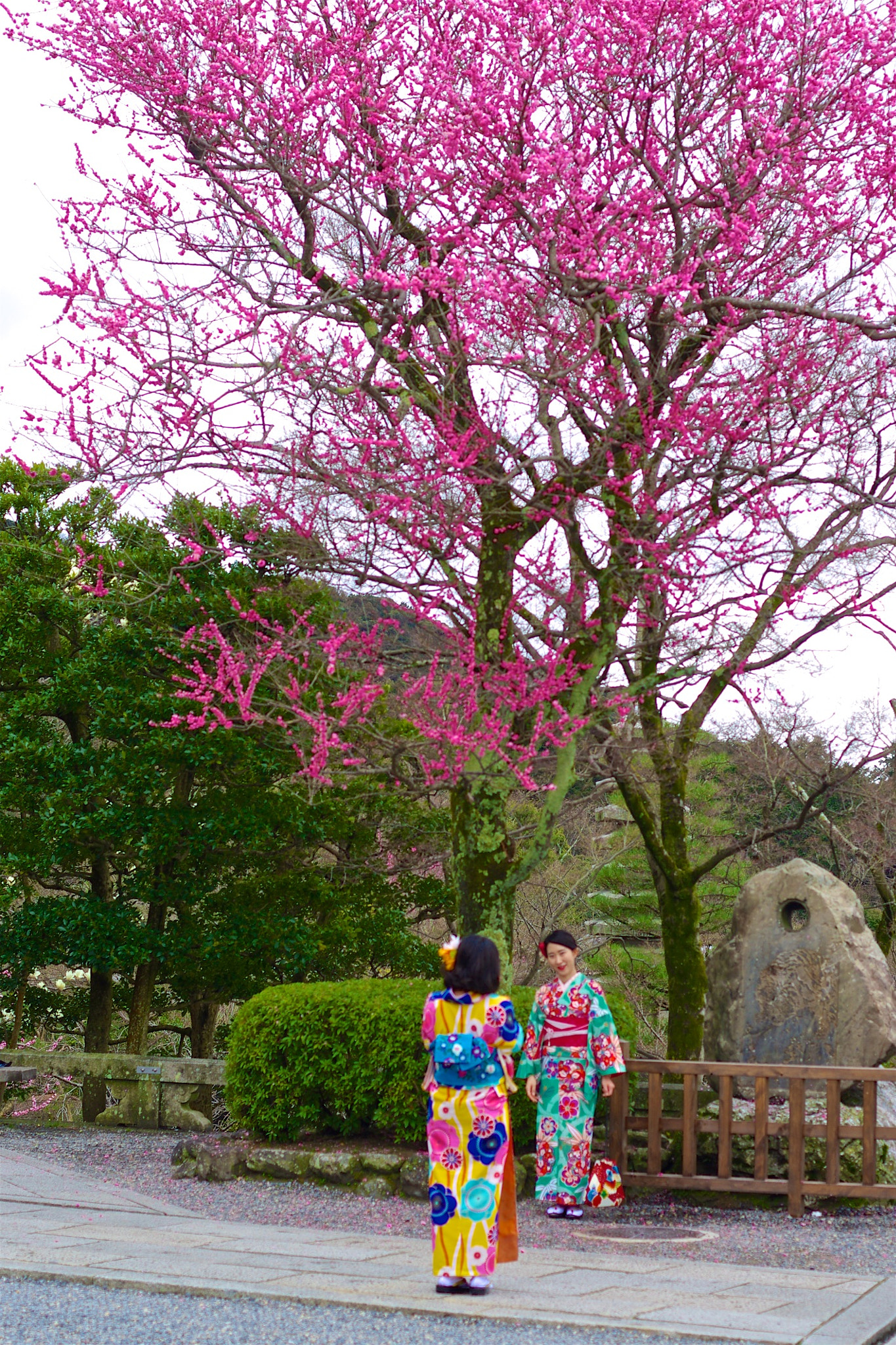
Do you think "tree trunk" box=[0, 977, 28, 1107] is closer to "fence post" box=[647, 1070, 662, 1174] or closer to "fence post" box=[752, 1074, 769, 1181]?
"fence post" box=[647, 1070, 662, 1174]

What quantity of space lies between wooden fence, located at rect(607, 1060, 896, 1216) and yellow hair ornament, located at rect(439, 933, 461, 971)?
252cm

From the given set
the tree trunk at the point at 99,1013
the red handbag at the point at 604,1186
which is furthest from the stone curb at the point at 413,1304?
the tree trunk at the point at 99,1013

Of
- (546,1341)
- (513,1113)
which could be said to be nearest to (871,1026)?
(513,1113)

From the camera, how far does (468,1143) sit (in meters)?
4.84

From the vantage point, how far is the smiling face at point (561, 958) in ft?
21.9

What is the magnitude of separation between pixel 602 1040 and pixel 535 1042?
38 cm

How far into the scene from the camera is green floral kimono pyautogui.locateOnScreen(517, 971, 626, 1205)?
6.81 meters

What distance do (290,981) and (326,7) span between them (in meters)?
7.85

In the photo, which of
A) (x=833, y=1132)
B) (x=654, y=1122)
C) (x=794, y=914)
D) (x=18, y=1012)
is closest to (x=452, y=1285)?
(x=654, y=1122)

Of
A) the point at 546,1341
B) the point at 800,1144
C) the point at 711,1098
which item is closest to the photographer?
the point at 546,1341

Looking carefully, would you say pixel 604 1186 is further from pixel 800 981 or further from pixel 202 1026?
pixel 202 1026

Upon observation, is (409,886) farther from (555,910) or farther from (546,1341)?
(546,1341)

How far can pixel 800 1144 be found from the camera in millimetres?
6973

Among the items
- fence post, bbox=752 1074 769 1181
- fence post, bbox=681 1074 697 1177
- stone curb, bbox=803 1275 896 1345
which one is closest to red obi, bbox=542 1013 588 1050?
fence post, bbox=681 1074 697 1177
